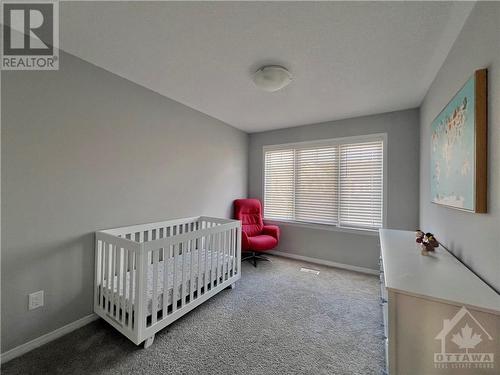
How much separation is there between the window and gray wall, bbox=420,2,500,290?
4.54ft

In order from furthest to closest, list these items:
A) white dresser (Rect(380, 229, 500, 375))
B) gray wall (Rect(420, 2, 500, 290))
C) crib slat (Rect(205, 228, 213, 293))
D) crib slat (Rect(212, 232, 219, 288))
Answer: crib slat (Rect(212, 232, 219, 288)) → crib slat (Rect(205, 228, 213, 293)) → gray wall (Rect(420, 2, 500, 290)) → white dresser (Rect(380, 229, 500, 375))

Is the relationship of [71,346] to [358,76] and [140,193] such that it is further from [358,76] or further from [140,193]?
[358,76]

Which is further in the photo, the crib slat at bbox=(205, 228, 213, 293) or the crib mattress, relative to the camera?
the crib slat at bbox=(205, 228, 213, 293)

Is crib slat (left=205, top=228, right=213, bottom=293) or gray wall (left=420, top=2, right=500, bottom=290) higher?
gray wall (left=420, top=2, right=500, bottom=290)

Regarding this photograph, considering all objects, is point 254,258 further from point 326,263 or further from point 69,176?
point 69,176

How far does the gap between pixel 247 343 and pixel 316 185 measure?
8.50 ft

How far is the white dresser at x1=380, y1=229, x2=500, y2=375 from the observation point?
89 centimetres

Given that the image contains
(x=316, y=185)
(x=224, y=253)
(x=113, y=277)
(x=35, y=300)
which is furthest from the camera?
(x=316, y=185)

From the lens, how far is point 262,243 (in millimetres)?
3229

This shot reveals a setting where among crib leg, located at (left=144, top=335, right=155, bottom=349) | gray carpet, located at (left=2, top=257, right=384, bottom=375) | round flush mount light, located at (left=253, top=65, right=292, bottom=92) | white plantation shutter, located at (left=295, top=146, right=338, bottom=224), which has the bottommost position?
gray carpet, located at (left=2, top=257, right=384, bottom=375)

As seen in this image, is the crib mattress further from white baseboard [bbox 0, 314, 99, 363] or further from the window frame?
the window frame

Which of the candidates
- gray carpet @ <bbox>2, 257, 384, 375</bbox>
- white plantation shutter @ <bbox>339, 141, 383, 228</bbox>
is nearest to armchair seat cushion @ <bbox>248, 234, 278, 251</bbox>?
gray carpet @ <bbox>2, 257, 384, 375</bbox>

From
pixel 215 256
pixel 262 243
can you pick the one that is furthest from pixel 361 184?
pixel 215 256

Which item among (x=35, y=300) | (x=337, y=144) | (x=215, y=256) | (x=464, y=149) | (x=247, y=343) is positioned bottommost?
(x=247, y=343)
